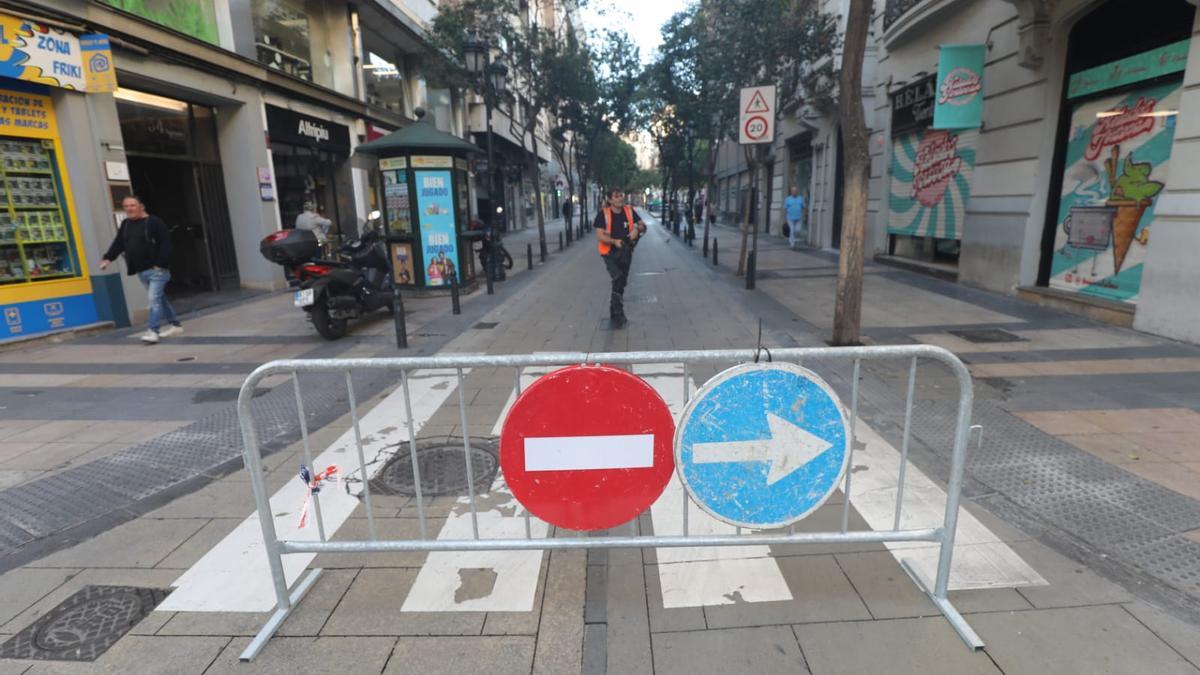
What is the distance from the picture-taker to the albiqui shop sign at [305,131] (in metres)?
13.4

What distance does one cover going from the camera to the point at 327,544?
9.06ft

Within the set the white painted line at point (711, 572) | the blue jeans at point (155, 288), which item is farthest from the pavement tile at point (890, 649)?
the blue jeans at point (155, 288)

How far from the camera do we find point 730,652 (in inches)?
97.2

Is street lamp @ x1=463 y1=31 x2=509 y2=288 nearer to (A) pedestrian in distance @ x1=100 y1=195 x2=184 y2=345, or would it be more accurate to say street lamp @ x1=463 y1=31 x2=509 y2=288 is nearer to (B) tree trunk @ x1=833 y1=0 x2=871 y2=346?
(A) pedestrian in distance @ x1=100 y1=195 x2=184 y2=345

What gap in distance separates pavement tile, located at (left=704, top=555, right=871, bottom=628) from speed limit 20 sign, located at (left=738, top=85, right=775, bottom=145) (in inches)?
368

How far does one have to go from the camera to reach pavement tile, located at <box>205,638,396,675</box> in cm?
244

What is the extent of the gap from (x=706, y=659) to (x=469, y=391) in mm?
4025

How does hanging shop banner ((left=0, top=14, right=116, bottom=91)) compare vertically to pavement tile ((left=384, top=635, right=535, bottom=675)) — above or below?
above

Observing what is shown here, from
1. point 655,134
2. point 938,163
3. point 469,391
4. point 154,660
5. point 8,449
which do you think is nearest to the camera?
point 154,660

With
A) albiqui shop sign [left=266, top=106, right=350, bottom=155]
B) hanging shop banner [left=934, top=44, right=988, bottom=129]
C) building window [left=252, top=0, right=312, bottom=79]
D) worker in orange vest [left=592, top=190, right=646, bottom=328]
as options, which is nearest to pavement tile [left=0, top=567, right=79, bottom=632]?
worker in orange vest [left=592, top=190, right=646, bottom=328]

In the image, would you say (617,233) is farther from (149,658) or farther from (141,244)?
(149,658)

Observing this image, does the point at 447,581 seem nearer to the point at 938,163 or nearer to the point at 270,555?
the point at 270,555

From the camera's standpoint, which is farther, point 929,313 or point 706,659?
point 929,313

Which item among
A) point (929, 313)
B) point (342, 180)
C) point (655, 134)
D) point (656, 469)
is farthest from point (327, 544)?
point (655, 134)
